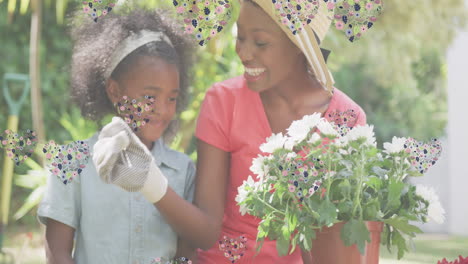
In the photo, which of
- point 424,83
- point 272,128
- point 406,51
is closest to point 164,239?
point 272,128

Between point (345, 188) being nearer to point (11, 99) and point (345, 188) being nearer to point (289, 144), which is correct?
point (289, 144)

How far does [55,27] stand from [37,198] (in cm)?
369

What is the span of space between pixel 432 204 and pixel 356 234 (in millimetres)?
193

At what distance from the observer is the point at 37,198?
4.34m

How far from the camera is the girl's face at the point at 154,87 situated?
2.03 m

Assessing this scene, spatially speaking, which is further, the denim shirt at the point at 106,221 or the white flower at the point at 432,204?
the denim shirt at the point at 106,221

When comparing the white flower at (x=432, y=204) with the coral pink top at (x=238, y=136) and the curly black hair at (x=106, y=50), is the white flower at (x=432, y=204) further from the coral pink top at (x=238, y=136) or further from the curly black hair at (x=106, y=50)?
the curly black hair at (x=106, y=50)
